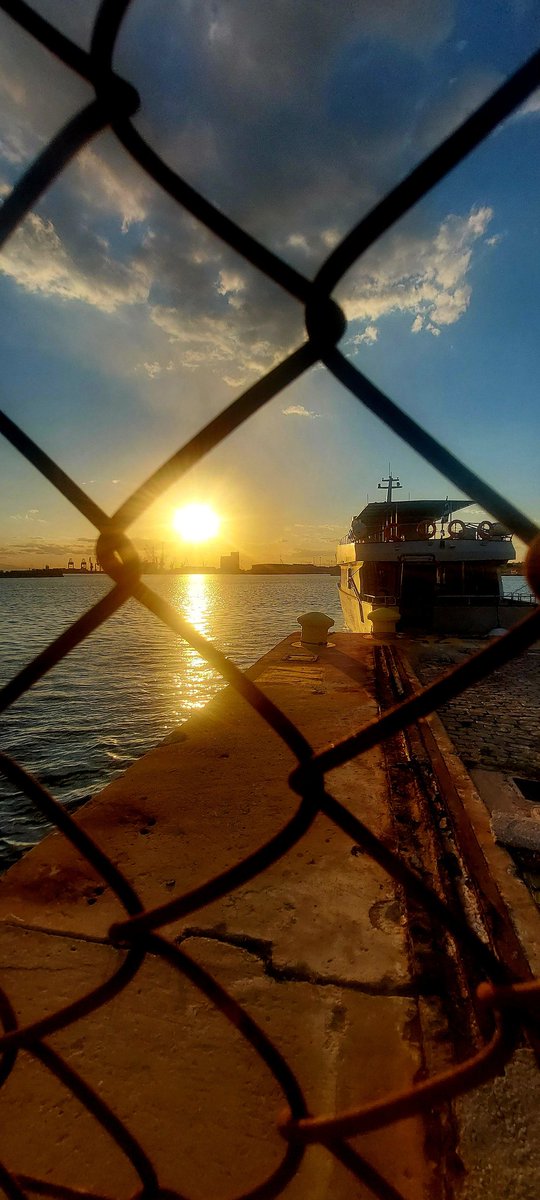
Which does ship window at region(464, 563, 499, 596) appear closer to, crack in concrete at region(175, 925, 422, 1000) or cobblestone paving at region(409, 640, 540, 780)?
cobblestone paving at region(409, 640, 540, 780)

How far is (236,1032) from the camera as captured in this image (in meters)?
2.02

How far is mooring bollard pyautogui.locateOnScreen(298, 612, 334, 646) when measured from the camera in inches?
529

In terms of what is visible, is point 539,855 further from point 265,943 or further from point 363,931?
point 265,943

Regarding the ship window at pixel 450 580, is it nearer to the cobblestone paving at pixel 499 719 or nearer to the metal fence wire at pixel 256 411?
the cobblestone paving at pixel 499 719

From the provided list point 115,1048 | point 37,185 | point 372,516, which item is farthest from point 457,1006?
point 372,516

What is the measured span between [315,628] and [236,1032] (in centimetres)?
1165

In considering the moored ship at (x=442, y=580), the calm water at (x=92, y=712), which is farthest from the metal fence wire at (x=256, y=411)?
the moored ship at (x=442, y=580)

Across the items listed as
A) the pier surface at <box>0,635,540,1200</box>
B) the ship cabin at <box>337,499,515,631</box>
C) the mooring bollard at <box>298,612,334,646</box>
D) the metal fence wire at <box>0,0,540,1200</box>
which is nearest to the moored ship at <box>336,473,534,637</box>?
the ship cabin at <box>337,499,515,631</box>

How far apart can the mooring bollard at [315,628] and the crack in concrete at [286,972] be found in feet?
36.1

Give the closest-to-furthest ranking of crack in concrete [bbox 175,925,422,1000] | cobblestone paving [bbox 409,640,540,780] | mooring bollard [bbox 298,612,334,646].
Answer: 1. crack in concrete [bbox 175,925,422,1000]
2. cobblestone paving [bbox 409,640,540,780]
3. mooring bollard [bbox 298,612,334,646]

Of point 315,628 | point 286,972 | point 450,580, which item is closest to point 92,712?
point 315,628

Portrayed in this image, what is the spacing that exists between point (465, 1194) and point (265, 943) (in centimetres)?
120

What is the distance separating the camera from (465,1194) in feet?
4.82

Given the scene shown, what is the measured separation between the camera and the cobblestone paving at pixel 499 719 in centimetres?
613
